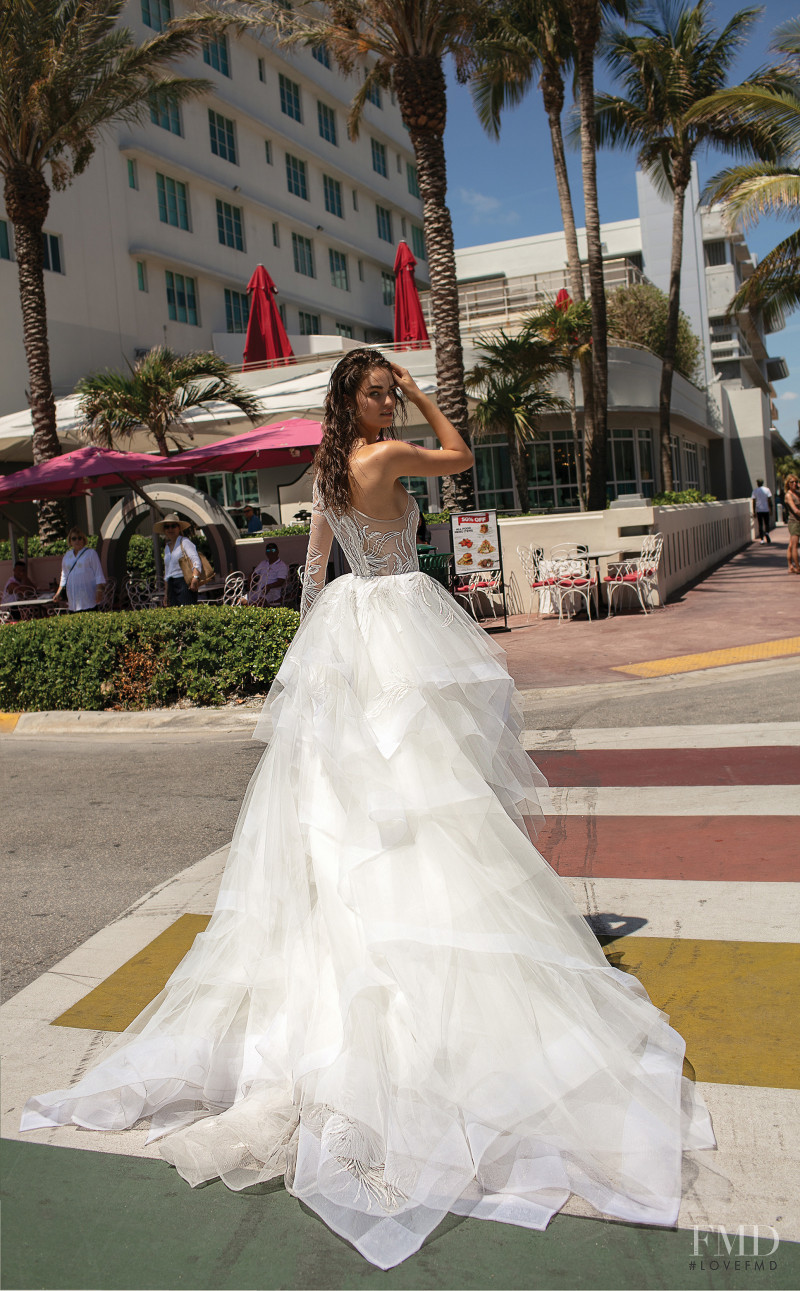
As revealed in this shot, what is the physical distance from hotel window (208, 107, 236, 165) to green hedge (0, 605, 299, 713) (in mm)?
28463

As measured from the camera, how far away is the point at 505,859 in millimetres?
2904

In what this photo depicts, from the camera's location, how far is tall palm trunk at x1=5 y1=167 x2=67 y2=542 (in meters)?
17.6

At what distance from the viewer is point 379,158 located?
45.1 m

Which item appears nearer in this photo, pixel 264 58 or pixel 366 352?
pixel 366 352

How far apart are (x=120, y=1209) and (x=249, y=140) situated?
1520 inches

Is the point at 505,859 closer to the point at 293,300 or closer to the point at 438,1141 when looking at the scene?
the point at 438,1141

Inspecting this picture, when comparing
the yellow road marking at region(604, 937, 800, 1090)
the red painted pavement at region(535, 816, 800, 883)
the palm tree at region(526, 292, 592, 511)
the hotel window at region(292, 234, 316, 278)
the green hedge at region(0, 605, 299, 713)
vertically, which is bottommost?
the yellow road marking at region(604, 937, 800, 1090)

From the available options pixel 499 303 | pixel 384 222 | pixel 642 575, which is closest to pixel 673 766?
pixel 642 575

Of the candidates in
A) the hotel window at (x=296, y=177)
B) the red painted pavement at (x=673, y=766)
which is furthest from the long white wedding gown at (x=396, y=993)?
the hotel window at (x=296, y=177)

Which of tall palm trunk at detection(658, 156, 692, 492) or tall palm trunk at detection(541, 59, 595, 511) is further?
tall palm trunk at detection(658, 156, 692, 492)

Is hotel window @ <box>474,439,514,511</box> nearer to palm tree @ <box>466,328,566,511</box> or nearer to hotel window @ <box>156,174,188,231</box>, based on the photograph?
palm tree @ <box>466,328,566,511</box>

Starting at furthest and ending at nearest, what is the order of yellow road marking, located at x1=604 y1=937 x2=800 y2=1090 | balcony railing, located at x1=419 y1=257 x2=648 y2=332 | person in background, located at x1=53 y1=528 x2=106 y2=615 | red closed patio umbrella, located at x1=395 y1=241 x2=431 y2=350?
balcony railing, located at x1=419 y1=257 x2=648 y2=332 → red closed patio umbrella, located at x1=395 y1=241 x2=431 y2=350 → person in background, located at x1=53 y1=528 x2=106 y2=615 → yellow road marking, located at x1=604 y1=937 x2=800 y2=1090

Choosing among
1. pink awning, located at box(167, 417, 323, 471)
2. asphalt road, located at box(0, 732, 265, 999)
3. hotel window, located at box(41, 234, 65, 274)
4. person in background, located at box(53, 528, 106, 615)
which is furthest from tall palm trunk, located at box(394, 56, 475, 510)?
hotel window, located at box(41, 234, 65, 274)

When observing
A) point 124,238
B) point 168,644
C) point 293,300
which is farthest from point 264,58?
point 168,644
